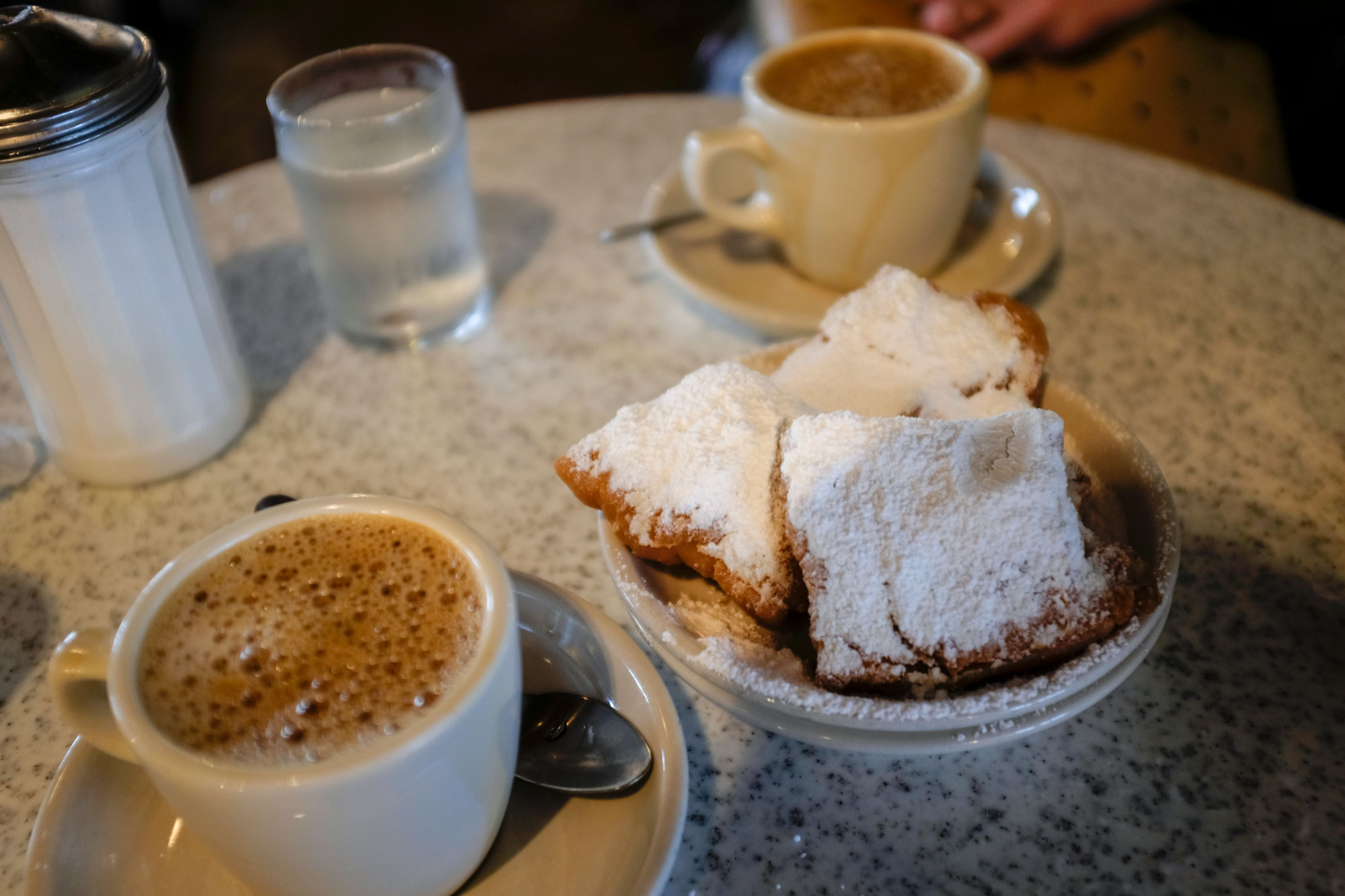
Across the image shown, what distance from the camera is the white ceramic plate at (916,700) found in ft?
1.77

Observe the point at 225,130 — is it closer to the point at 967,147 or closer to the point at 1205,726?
the point at 967,147

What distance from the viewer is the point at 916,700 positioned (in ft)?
1.83

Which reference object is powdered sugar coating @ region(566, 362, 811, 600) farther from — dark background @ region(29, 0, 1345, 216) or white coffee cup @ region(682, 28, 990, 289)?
dark background @ region(29, 0, 1345, 216)

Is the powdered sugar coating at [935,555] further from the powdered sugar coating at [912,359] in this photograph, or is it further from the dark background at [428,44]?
the dark background at [428,44]

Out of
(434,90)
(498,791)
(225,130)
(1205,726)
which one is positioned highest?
(434,90)

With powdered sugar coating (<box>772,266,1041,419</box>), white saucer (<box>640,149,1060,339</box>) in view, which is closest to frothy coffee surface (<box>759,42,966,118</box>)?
white saucer (<box>640,149,1060,339</box>)

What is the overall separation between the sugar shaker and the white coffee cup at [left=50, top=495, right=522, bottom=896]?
323mm

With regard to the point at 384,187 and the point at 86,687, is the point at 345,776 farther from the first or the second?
the point at 384,187

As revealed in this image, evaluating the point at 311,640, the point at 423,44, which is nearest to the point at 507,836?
the point at 311,640

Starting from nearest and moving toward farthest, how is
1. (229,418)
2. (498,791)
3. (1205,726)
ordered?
1. (498,791)
2. (1205,726)
3. (229,418)

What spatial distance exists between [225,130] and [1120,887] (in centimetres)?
298

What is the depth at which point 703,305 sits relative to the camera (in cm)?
Answer: 106

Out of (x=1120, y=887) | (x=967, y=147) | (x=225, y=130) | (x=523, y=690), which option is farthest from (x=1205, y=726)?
(x=225, y=130)

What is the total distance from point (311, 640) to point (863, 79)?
0.86 m
